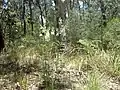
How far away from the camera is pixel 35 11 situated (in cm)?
5359

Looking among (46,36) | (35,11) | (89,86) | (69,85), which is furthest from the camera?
(35,11)

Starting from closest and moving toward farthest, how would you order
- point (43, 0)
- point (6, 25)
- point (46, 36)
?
point (46, 36) < point (6, 25) < point (43, 0)

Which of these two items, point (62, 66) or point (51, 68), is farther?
point (62, 66)

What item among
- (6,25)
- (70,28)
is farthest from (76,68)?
(6,25)

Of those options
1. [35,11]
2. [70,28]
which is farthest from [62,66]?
[35,11]

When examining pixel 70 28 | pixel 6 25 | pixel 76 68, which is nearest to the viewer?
pixel 76 68

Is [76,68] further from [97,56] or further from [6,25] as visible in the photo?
[6,25]

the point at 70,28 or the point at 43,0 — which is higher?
the point at 43,0

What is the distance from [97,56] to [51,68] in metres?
1.19

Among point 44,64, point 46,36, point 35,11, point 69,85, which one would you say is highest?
point 35,11

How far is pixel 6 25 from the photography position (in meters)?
15.8

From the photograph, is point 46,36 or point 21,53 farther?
point 21,53

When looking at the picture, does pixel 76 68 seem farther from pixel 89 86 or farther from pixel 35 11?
pixel 35 11

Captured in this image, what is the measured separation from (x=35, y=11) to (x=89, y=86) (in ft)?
162
